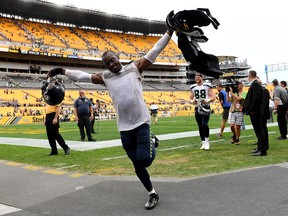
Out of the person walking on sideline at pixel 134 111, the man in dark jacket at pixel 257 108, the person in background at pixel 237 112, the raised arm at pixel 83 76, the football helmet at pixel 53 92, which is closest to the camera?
the person walking on sideline at pixel 134 111

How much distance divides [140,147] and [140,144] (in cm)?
4

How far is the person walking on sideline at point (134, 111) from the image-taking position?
3955 millimetres

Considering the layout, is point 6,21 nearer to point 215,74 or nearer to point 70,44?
point 70,44

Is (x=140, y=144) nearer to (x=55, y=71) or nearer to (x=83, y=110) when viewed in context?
(x=55, y=71)

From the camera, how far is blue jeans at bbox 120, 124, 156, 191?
154 inches

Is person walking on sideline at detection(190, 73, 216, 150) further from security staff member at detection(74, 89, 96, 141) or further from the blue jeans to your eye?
security staff member at detection(74, 89, 96, 141)

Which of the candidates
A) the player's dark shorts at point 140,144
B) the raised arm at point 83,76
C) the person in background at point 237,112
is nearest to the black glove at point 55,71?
the raised arm at point 83,76

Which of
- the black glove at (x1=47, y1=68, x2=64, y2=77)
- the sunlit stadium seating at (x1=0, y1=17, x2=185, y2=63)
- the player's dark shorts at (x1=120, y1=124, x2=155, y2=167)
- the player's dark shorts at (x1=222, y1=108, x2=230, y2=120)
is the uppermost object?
the sunlit stadium seating at (x1=0, y1=17, x2=185, y2=63)

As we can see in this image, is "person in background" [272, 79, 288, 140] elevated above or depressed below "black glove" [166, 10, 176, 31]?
below

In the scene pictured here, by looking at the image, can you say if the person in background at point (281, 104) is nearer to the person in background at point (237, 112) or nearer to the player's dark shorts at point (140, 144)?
the person in background at point (237, 112)

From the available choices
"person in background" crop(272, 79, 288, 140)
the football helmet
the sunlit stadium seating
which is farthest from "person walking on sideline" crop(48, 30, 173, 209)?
the sunlit stadium seating

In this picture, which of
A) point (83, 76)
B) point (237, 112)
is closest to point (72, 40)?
point (237, 112)

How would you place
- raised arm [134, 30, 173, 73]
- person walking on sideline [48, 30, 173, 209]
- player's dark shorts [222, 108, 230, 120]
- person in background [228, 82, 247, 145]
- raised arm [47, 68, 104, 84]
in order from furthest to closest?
player's dark shorts [222, 108, 230, 120]
person in background [228, 82, 247, 145]
raised arm [47, 68, 104, 84]
raised arm [134, 30, 173, 73]
person walking on sideline [48, 30, 173, 209]

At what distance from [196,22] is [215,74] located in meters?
0.67
